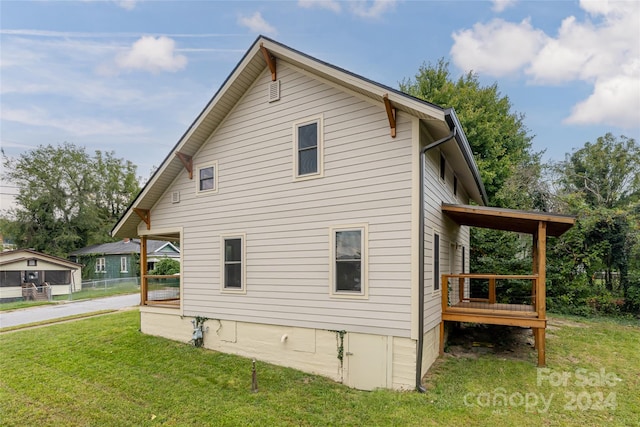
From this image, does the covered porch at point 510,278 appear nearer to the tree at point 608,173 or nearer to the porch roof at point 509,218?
the porch roof at point 509,218

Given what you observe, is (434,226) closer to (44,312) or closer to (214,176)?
(214,176)

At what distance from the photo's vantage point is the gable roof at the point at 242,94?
18.9 feet

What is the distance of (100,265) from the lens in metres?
30.7

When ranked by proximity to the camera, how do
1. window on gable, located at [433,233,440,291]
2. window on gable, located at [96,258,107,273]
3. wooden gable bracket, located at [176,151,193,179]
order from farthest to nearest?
window on gable, located at [96,258,107,273], wooden gable bracket, located at [176,151,193,179], window on gable, located at [433,233,440,291]

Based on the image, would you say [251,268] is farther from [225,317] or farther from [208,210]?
[208,210]

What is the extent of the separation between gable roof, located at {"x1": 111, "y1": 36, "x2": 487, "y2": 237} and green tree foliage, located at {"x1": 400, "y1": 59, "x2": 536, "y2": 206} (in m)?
8.04

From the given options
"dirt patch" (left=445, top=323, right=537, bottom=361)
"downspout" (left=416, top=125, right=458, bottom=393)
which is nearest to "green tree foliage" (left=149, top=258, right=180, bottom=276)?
"dirt patch" (left=445, top=323, right=537, bottom=361)

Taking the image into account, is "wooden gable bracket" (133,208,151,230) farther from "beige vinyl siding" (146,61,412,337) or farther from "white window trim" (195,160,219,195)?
"white window trim" (195,160,219,195)

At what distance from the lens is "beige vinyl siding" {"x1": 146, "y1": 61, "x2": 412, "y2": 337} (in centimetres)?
607

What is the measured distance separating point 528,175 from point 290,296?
13.6m

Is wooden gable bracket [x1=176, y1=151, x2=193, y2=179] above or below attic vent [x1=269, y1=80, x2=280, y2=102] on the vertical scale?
below

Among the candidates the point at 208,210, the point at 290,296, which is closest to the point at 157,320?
the point at 208,210

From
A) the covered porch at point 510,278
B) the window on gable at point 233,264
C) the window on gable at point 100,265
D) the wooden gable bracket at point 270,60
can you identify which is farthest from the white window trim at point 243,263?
the window on gable at point 100,265

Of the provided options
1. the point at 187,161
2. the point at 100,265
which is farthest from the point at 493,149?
the point at 100,265
